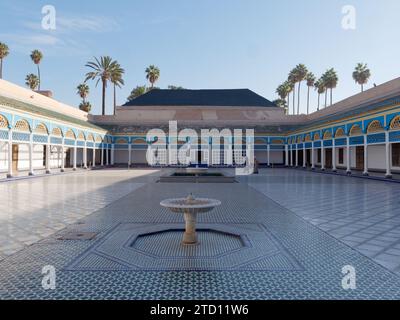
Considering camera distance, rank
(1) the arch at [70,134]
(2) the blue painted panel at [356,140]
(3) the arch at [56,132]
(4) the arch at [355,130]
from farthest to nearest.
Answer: (1) the arch at [70,134], (3) the arch at [56,132], (4) the arch at [355,130], (2) the blue painted panel at [356,140]

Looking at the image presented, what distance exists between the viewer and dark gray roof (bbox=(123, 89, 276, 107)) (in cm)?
4319

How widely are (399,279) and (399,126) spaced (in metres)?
16.8

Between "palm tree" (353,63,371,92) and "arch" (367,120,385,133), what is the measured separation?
32.3 meters

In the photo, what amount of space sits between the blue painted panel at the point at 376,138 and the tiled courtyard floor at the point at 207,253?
11711 mm

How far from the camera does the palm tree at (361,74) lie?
4825 centimetres

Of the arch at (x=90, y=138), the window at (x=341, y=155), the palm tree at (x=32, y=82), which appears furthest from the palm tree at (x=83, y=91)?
the window at (x=341, y=155)

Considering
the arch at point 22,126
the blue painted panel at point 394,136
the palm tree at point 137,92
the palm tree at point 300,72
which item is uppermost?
the palm tree at point 300,72

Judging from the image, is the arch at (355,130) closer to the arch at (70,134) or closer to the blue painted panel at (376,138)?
the blue painted panel at (376,138)

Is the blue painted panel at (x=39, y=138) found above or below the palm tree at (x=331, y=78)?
below

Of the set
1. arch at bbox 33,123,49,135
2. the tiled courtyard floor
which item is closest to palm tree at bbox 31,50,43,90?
arch at bbox 33,123,49,135

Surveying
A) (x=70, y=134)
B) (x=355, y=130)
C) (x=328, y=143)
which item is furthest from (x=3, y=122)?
(x=328, y=143)

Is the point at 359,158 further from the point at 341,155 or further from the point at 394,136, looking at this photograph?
the point at 394,136
